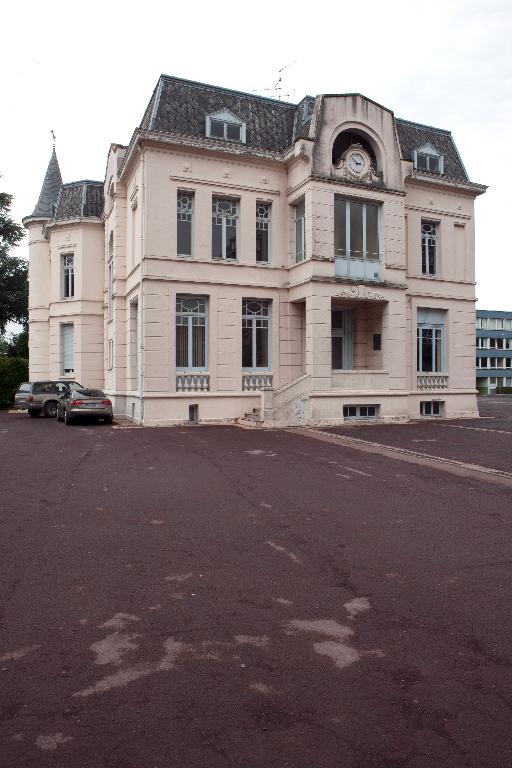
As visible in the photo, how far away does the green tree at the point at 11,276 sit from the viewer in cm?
4175

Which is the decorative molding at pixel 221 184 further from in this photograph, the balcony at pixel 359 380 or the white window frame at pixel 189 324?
the balcony at pixel 359 380

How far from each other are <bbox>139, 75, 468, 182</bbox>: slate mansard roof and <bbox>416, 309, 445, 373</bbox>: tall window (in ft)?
22.4

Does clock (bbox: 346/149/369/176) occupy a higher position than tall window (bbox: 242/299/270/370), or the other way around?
clock (bbox: 346/149/369/176)

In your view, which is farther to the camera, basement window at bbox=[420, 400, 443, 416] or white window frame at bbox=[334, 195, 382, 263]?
basement window at bbox=[420, 400, 443, 416]

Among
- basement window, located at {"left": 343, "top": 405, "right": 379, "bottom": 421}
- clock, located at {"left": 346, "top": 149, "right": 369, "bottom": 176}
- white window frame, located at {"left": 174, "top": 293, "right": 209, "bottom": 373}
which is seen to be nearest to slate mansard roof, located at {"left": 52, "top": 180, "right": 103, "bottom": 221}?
white window frame, located at {"left": 174, "top": 293, "right": 209, "bottom": 373}

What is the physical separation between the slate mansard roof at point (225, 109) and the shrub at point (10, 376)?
1763 centimetres

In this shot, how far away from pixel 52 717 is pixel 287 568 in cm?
276

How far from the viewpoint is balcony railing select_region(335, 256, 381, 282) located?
21578 mm

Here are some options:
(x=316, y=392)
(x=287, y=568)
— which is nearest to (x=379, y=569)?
(x=287, y=568)

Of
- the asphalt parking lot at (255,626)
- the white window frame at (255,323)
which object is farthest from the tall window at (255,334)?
the asphalt parking lot at (255,626)

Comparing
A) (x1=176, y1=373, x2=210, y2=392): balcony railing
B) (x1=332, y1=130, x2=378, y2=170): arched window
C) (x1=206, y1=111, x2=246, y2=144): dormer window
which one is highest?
(x1=206, y1=111, x2=246, y2=144): dormer window

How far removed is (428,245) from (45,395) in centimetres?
1794

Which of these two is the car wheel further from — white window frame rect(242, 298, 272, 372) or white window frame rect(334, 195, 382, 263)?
white window frame rect(334, 195, 382, 263)

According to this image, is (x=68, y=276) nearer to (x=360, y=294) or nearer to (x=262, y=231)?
(x=262, y=231)
